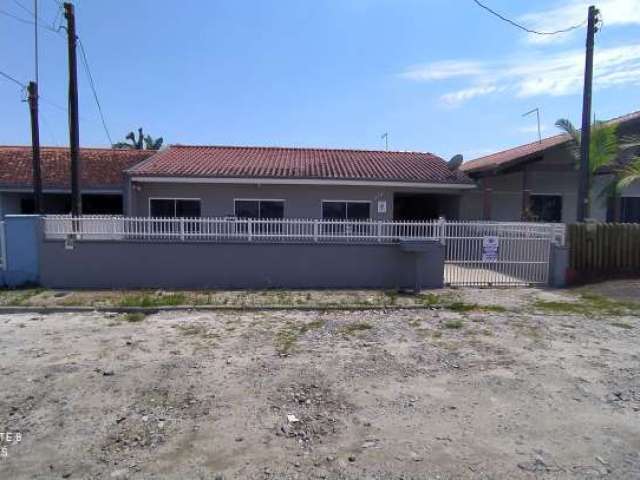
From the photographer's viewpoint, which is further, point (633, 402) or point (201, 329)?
point (201, 329)

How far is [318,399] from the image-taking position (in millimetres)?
4301

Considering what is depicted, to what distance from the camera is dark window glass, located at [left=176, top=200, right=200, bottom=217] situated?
47.4 feet

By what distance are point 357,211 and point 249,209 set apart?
3666mm

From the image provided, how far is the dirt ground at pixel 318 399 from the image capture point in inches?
127

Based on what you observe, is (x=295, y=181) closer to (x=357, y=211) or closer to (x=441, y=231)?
(x=357, y=211)

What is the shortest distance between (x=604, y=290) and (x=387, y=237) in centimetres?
517

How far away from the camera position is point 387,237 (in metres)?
10.4

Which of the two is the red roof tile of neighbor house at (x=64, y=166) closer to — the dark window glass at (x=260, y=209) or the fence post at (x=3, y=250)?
the dark window glass at (x=260, y=209)

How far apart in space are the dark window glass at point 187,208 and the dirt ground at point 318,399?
24.1 ft

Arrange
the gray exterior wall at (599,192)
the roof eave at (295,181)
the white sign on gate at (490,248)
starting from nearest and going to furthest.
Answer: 1. the white sign on gate at (490,248)
2. the roof eave at (295,181)
3. the gray exterior wall at (599,192)

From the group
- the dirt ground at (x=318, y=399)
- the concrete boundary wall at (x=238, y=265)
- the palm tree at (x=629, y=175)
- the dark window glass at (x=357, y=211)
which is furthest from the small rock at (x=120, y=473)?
the palm tree at (x=629, y=175)

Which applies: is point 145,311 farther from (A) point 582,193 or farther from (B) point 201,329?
(A) point 582,193

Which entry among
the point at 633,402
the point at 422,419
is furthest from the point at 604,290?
the point at 422,419

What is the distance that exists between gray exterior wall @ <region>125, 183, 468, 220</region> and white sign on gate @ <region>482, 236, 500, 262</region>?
4.74 metres
